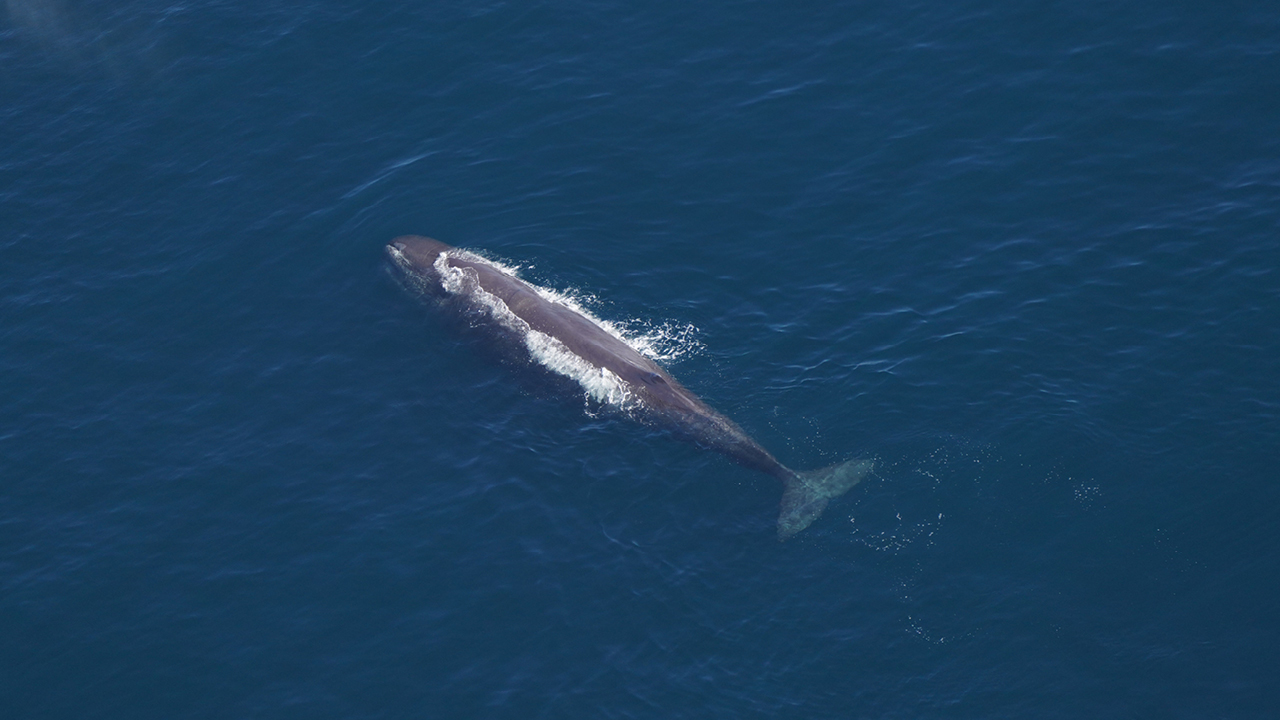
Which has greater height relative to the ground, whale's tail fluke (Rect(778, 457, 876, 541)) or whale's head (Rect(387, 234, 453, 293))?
whale's head (Rect(387, 234, 453, 293))

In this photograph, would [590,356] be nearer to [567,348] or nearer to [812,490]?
[567,348]

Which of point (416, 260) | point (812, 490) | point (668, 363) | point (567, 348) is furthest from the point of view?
point (416, 260)

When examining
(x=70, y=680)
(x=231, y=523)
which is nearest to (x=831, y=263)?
(x=231, y=523)

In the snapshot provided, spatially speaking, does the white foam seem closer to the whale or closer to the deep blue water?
the whale

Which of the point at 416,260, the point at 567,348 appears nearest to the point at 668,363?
the point at 567,348

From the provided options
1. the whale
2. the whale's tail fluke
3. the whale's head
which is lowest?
the whale's tail fluke

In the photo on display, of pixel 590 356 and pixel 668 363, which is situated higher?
pixel 590 356

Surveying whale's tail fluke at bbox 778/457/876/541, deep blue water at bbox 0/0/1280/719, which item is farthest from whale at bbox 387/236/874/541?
deep blue water at bbox 0/0/1280/719
